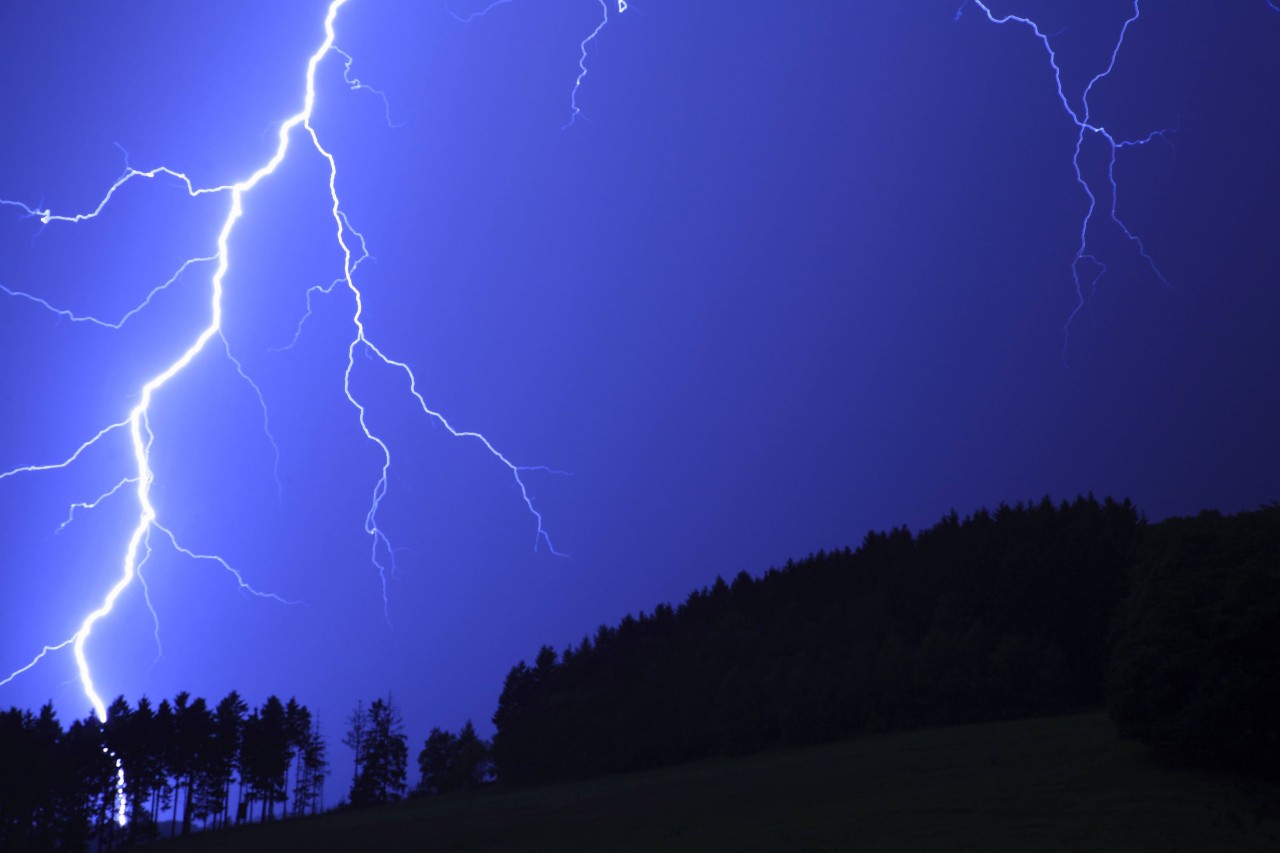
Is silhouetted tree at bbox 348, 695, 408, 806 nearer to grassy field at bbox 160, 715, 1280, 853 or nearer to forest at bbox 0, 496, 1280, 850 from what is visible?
forest at bbox 0, 496, 1280, 850

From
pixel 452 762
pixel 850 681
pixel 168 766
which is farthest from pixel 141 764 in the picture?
pixel 850 681

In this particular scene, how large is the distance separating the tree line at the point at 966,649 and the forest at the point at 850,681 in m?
0.06

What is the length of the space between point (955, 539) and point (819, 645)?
926 centimetres

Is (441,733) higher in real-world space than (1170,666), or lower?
higher

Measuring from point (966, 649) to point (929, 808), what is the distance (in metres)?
21.9

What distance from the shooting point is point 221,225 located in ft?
142

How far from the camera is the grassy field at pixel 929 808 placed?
1442cm

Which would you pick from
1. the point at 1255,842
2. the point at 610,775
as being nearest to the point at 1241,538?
the point at 1255,842

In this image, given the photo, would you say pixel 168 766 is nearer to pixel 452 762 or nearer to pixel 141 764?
pixel 141 764

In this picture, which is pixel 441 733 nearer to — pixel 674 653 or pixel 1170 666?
pixel 674 653

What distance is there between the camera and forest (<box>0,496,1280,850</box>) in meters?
17.5

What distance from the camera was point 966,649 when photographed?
37438mm

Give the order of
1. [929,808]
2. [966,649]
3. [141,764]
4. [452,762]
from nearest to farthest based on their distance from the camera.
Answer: [929,808], [966,649], [141,764], [452,762]

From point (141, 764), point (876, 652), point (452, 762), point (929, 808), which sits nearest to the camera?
point (929, 808)
